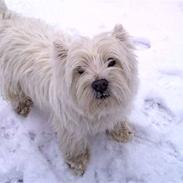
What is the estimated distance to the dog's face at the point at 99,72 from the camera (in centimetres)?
280

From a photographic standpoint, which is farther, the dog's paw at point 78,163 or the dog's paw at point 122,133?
the dog's paw at point 122,133

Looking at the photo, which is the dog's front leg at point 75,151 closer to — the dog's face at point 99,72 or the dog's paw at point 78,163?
the dog's paw at point 78,163

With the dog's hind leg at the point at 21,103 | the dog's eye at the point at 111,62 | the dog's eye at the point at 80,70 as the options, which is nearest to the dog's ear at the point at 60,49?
the dog's eye at the point at 80,70

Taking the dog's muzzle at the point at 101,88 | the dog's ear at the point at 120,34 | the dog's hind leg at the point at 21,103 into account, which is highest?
the dog's ear at the point at 120,34

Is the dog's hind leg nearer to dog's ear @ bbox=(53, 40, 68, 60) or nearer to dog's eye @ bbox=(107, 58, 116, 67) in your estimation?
dog's ear @ bbox=(53, 40, 68, 60)

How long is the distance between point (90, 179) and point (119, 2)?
2.77 meters

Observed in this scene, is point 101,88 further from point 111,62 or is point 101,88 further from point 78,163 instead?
point 78,163

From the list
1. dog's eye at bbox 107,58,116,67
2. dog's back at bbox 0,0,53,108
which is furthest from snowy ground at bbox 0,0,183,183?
dog's eye at bbox 107,58,116,67

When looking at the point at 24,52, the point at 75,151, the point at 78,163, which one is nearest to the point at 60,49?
the point at 24,52

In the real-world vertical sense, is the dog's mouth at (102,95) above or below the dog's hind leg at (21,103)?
above

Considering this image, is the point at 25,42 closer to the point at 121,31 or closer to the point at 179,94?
the point at 121,31

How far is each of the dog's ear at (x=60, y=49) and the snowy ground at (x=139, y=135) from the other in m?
1.17

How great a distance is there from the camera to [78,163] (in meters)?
3.60

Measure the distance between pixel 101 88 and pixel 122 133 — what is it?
106 centimetres
